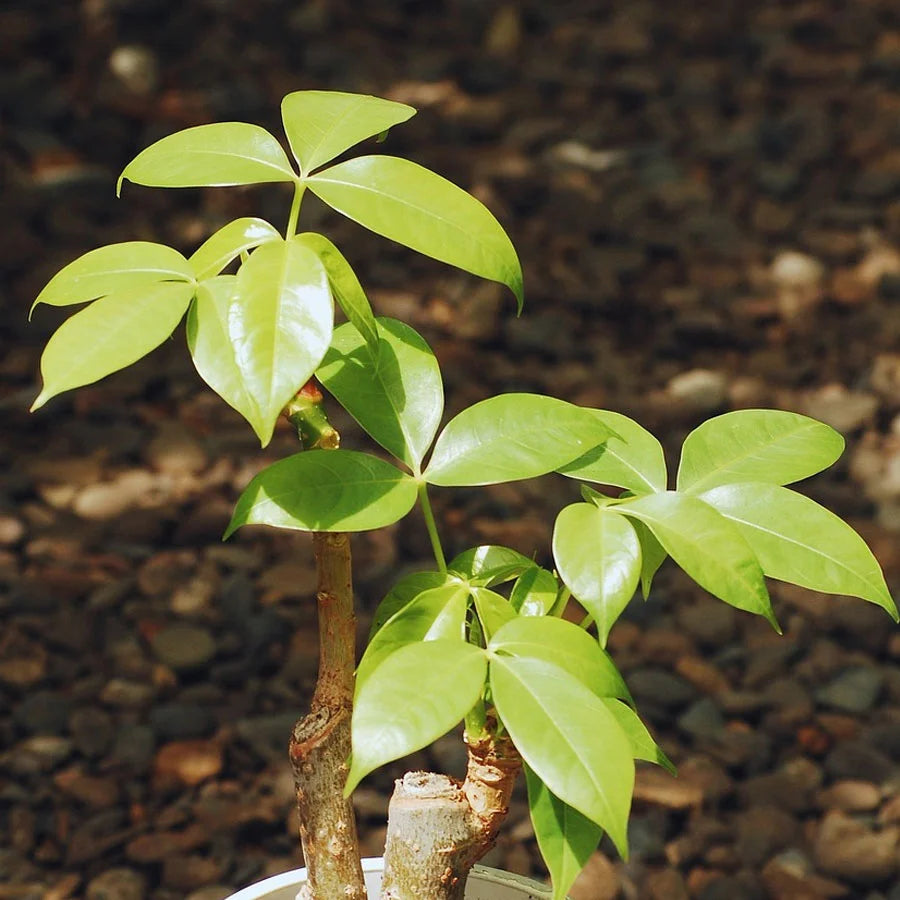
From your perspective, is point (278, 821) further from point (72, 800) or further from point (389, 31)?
point (389, 31)

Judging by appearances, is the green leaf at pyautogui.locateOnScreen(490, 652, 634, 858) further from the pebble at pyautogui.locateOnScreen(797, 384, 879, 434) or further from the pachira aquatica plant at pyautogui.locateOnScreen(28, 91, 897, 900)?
the pebble at pyautogui.locateOnScreen(797, 384, 879, 434)

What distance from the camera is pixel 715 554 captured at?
596 mm

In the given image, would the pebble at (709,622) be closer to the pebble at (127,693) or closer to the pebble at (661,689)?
the pebble at (661,689)

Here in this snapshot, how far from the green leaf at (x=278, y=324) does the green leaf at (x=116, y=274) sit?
6cm

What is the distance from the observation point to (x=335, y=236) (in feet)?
8.02

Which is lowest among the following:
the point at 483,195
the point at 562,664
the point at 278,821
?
the point at 278,821

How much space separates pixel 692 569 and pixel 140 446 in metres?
1.55

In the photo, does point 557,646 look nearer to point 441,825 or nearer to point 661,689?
point 441,825

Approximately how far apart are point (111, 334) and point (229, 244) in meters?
0.08

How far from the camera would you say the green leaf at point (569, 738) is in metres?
0.54

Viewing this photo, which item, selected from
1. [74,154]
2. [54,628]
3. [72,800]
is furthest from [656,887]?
[74,154]

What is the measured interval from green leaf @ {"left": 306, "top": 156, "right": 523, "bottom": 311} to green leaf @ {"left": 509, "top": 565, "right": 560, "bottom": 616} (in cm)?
15

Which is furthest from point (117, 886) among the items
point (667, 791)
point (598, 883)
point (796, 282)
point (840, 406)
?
point (796, 282)

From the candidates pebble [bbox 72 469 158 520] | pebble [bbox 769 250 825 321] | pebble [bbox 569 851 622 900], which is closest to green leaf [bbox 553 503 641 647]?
pebble [bbox 569 851 622 900]
